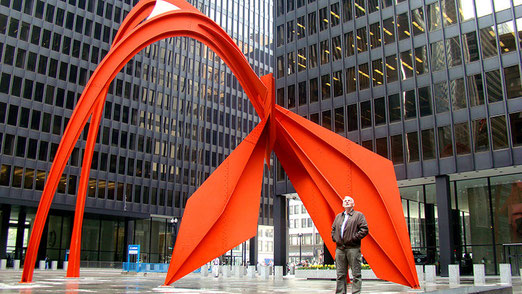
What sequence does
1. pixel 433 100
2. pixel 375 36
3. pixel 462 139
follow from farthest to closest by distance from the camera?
1. pixel 375 36
2. pixel 433 100
3. pixel 462 139

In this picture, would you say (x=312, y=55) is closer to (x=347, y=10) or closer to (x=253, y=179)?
→ (x=347, y=10)

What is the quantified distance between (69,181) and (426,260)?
36.0 m

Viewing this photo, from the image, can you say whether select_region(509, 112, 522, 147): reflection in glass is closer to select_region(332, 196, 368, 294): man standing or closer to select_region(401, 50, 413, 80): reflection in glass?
select_region(401, 50, 413, 80): reflection in glass

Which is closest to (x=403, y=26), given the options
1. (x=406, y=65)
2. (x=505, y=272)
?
(x=406, y=65)

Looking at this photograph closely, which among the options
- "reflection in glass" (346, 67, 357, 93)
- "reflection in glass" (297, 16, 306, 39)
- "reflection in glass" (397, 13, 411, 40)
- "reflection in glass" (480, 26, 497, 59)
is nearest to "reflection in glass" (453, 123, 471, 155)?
"reflection in glass" (480, 26, 497, 59)

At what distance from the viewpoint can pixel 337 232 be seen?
329 inches

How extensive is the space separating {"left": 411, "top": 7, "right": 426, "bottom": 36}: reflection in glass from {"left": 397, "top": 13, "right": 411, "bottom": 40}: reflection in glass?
46cm

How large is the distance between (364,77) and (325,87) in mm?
3591

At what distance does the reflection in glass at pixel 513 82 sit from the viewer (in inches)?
1155

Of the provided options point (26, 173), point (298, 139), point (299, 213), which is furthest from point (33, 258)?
point (299, 213)

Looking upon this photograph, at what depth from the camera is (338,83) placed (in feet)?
125

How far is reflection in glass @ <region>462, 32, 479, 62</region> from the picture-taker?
31.4 m

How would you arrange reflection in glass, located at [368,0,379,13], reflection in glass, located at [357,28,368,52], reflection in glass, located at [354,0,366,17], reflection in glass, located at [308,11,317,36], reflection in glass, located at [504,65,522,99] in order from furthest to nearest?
reflection in glass, located at [308,11,317,36]
reflection in glass, located at [354,0,366,17]
reflection in glass, located at [357,28,368,52]
reflection in glass, located at [368,0,379,13]
reflection in glass, located at [504,65,522,99]

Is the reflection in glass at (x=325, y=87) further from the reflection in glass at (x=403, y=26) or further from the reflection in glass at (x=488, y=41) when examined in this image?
the reflection in glass at (x=488, y=41)
